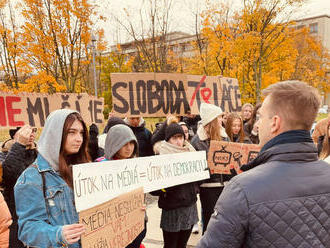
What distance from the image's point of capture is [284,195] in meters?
1.08

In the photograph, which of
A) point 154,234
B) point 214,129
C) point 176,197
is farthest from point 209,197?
point 154,234

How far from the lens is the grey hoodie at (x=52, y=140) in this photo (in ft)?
5.64

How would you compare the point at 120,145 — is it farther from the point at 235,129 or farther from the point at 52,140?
the point at 235,129

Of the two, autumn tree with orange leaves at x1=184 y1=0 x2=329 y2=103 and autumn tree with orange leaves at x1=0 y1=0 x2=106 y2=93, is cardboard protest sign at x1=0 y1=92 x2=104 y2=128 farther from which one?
autumn tree with orange leaves at x1=184 y1=0 x2=329 y2=103

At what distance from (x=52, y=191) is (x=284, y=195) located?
1418 mm

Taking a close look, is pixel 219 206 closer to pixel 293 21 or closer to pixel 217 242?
pixel 217 242

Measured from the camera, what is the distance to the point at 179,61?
1480cm

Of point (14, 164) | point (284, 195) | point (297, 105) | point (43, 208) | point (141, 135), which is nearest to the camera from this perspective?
point (284, 195)

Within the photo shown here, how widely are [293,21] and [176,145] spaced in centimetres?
1018

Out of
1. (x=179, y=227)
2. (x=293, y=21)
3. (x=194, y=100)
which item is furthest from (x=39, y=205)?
(x=293, y=21)

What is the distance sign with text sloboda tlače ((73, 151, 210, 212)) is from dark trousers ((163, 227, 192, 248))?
621 mm

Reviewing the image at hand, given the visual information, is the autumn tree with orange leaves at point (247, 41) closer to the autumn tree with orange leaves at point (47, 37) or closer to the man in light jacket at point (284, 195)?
the autumn tree with orange leaves at point (47, 37)

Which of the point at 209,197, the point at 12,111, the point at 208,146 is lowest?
the point at 209,197

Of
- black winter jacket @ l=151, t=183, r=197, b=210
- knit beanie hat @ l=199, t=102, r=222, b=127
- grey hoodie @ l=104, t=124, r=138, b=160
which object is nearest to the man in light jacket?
grey hoodie @ l=104, t=124, r=138, b=160
